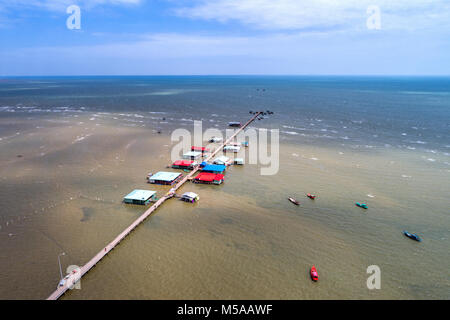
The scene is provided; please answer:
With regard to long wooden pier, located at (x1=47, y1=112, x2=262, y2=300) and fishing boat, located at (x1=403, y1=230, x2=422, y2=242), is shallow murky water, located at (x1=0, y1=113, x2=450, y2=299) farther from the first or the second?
fishing boat, located at (x1=403, y1=230, x2=422, y2=242)

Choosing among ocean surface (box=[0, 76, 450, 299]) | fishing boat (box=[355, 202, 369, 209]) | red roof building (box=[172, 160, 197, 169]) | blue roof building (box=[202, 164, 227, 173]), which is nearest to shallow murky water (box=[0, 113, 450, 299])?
ocean surface (box=[0, 76, 450, 299])

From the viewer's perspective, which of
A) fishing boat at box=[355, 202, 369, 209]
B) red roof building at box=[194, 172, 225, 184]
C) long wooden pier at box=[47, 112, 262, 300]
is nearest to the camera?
long wooden pier at box=[47, 112, 262, 300]

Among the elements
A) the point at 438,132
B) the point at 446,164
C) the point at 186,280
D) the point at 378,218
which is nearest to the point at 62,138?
the point at 186,280

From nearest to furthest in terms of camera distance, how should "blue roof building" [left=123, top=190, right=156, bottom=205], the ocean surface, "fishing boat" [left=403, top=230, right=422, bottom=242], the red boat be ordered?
the ocean surface, the red boat, "fishing boat" [left=403, top=230, right=422, bottom=242], "blue roof building" [left=123, top=190, right=156, bottom=205]

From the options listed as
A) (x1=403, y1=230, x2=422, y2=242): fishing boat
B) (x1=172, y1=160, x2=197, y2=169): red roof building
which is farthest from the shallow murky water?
(x1=172, y1=160, x2=197, y2=169): red roof building

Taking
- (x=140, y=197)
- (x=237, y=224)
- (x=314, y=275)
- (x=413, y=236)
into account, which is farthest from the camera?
(x=140, y=197)

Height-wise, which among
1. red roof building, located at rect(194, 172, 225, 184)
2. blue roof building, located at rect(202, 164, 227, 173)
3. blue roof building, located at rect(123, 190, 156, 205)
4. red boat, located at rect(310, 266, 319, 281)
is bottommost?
red boat, located at rect(310, 266, 319, 281)

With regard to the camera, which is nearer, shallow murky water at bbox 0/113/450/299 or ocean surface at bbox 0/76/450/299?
shallow murky water at bbox 0/113/450/299

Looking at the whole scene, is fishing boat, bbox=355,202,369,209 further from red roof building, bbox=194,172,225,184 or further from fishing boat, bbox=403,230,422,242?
red roof building, bbox=194,172,225,184

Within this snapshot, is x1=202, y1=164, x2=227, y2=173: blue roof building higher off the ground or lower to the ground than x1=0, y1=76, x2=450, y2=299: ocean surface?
higher

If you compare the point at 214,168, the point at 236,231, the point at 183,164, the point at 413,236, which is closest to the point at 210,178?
the point at 214,168

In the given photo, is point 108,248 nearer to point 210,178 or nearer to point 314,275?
point 210,178

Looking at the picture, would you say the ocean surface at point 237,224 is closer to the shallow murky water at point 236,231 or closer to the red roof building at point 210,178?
the shallow murky water at point 236,231
